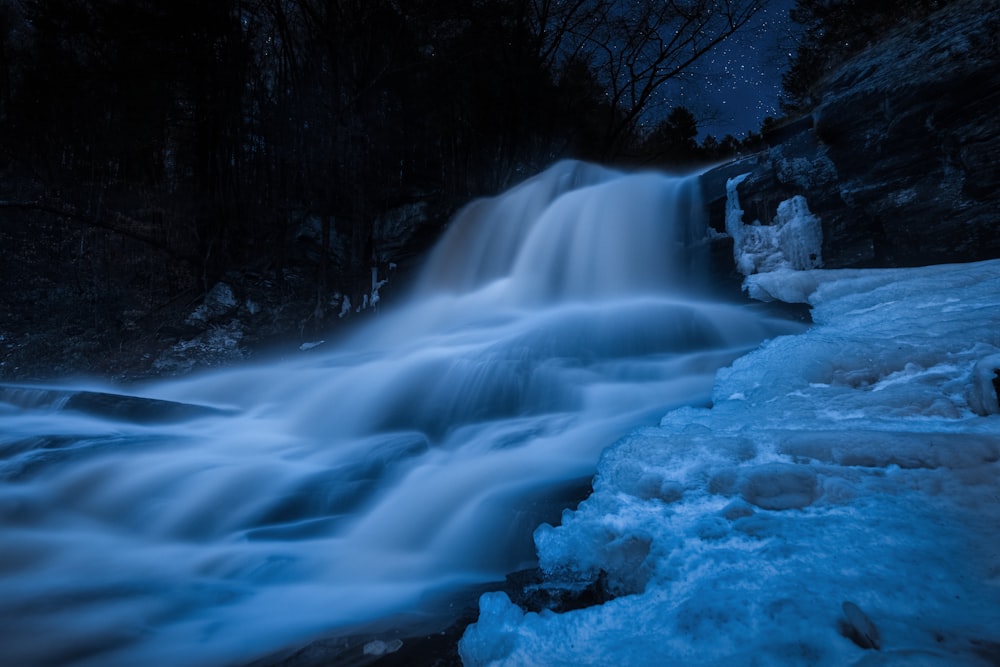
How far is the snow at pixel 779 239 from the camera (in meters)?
6.46

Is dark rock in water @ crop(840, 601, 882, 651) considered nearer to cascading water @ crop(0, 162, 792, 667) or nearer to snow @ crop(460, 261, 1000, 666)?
snow @ crop(460, 261, 1000, 666)

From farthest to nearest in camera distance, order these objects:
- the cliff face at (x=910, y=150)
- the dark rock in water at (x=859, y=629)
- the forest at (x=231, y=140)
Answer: the forest at (x=231, y=140) < the cliff face at (x=910, y=150) < the dark rock in water at (x=859, y=629)

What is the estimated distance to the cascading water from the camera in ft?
7.59

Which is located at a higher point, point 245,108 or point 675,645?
point 245,108

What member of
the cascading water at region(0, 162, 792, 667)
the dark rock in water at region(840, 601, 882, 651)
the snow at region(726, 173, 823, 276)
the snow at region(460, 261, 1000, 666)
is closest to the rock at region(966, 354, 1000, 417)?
the snow at region(460, 261, 1000, 666)

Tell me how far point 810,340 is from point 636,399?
1.39m

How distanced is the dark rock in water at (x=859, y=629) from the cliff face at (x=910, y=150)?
5.61 meters

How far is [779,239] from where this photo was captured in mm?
6793

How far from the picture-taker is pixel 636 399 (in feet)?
14.9

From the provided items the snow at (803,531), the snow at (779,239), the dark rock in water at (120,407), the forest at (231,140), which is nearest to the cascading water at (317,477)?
the dark rock in water at (120,407)

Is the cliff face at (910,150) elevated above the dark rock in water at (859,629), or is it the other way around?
the cliff face at (910,150)

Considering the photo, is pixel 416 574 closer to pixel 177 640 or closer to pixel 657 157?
pixel 177 640

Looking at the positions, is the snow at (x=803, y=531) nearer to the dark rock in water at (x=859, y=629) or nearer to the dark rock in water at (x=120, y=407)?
the dark rock in water at (x=859, y=629)

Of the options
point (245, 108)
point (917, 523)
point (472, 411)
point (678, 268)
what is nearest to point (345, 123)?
point (245, 108)
